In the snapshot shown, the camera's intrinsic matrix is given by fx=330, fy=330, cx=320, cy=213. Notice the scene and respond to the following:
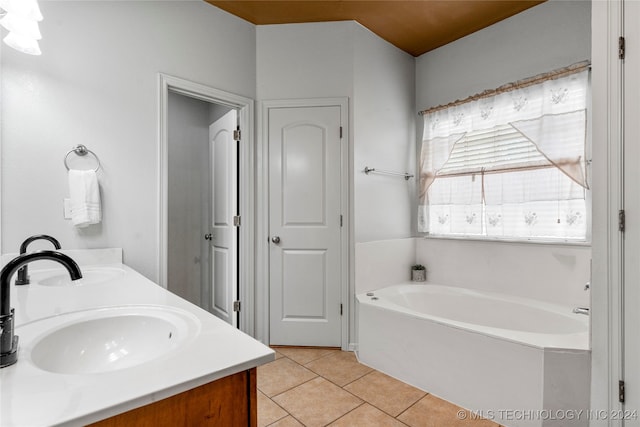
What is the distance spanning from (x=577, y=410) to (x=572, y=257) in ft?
3.49

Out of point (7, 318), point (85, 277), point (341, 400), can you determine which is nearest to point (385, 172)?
point (341, 400)

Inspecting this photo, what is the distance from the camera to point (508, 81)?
260 cm

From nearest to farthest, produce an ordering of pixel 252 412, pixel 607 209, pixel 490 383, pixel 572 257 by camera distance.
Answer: pixel 252 412, pixel 607 209, pixel 490 383, pixel 572 257

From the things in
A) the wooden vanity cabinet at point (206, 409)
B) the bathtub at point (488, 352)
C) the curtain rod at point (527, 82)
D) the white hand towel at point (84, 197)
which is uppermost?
the curtain rod at point (527, 82)

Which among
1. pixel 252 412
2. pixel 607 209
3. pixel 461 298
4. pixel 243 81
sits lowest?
pixel 461 298

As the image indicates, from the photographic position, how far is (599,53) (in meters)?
1.39

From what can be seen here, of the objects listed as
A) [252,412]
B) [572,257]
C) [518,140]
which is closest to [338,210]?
[518,140]

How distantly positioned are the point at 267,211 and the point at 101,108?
130 cm

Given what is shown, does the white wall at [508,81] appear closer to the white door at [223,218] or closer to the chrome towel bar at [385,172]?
the chrome towel bar at [385,172]

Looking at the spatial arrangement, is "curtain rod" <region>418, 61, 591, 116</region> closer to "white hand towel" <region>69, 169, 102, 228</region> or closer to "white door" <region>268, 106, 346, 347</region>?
"white door" <region>268, 106, 346, 347</region>

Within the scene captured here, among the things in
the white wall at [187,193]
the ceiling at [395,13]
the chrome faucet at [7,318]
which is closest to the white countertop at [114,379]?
the chrome faucet at [7,318]

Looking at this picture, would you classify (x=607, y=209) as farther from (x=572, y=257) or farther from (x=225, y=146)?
(x=225, y=146)

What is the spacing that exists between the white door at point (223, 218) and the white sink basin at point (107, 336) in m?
1.74

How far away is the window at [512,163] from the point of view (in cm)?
223
